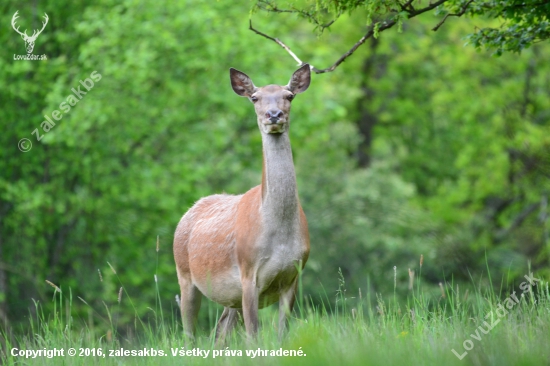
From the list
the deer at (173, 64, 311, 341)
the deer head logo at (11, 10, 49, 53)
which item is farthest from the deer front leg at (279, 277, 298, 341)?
the deer head logo at (11, 10, 49, 53)

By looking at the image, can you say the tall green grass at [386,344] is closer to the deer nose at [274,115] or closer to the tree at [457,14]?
the deer nose at [274,115]

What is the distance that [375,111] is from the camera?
93.8 feet

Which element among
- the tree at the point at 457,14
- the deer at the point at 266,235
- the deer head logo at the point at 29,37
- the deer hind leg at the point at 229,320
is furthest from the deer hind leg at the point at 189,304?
the deer head logo at the point at 29,37

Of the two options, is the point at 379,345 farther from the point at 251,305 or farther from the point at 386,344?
the point at 251,305

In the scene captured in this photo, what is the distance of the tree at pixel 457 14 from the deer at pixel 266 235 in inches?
21.6

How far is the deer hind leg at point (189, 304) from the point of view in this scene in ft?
26.2

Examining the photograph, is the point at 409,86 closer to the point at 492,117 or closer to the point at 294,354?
the point at 492,117

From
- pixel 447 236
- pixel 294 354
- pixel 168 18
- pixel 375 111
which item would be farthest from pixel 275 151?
pixel 375 111

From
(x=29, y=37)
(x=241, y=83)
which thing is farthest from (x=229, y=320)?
(x=29, y=37)

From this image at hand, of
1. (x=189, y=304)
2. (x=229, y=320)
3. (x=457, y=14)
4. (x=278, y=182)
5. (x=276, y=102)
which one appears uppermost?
(x=457, y=14)

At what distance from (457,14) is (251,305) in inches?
126

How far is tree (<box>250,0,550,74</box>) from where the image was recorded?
6.54 metres

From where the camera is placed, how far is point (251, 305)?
6586 mm

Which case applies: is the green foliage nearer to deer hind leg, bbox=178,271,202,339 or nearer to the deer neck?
the deer neck
